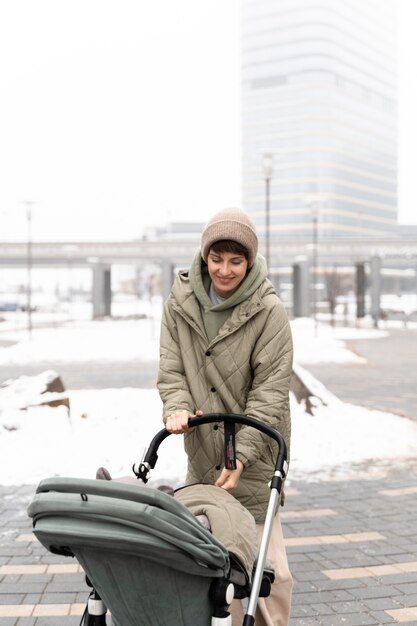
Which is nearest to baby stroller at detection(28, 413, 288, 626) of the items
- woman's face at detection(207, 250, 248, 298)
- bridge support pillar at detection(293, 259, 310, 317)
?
woman's face at detection(207, 250, 248, 298)

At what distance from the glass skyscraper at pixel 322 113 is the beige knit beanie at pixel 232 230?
436ft

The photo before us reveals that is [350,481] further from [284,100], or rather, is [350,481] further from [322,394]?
[284,100]

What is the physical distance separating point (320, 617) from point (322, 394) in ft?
19.6

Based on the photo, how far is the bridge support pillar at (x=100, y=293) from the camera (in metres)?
56.8

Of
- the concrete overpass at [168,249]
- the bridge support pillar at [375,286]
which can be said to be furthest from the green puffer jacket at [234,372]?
the concrete overpass at [168,249]

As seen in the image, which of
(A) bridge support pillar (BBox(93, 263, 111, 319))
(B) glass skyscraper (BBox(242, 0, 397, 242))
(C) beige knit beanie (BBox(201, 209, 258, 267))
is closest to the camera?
(C) beige knit beanie (BBox(201, 209, 258, 267))

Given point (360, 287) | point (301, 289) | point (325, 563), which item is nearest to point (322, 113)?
point (301, 289)

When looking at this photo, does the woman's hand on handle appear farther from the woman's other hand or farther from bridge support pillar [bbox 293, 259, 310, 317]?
bridge support pillar [bbox 293, 259, 310, 317]

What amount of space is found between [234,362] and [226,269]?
35 cm

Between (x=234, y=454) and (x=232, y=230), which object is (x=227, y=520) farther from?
(x=232, y=230)

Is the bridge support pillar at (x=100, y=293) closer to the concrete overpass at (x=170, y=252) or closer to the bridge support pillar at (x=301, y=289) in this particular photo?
the concrete overpass at (x=170, y=252)

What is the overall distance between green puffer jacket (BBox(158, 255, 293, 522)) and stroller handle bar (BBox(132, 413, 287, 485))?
49mm

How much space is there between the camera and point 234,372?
2.73 m

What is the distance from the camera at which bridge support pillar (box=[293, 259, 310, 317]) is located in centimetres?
5331
